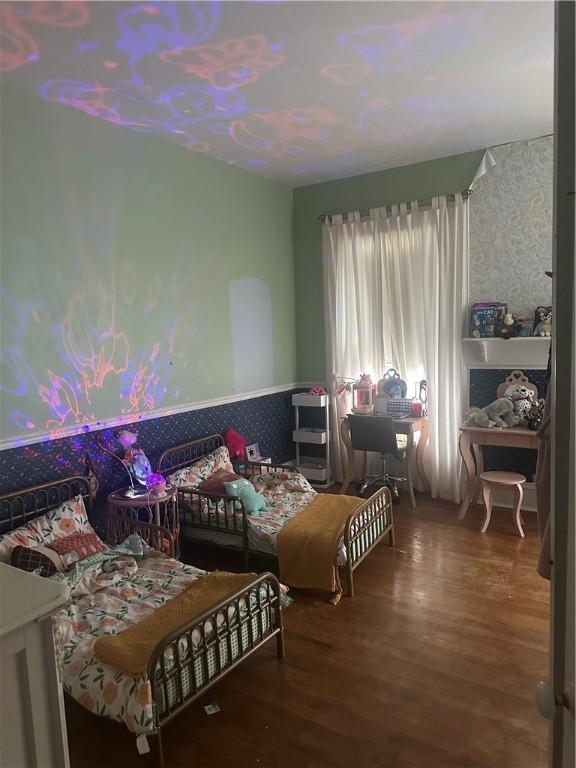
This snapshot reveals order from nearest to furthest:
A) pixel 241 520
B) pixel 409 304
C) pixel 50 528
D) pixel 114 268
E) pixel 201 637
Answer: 1. pixel 201 637
2. pixel 50 528
3. pixel 241 520
4. pixel 114 268
5. pixel 409 304

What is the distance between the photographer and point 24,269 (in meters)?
→ 3.23

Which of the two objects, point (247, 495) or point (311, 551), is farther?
point (247, 495)

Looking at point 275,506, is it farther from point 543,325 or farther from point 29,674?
point 29,674

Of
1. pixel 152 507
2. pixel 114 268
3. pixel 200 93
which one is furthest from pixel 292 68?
pixel 152 507

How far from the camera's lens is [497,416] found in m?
4.39

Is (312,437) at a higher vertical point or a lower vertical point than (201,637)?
higher

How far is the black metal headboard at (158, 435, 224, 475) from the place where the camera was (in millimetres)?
4148

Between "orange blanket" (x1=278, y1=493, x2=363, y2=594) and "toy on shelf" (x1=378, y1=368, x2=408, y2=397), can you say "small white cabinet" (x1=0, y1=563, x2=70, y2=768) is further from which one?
"toy on shelf" (x1=378, y1=368, x2=408, y2=397)

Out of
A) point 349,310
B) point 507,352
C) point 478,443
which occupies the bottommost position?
point 478,443

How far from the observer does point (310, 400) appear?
5.44 metres

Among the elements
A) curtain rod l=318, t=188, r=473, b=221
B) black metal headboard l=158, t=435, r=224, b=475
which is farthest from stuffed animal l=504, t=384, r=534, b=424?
black metal headboard l=158, t=435, r=224, b=475

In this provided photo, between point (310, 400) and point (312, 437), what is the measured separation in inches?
14.5

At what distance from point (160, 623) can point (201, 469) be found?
1774 mm

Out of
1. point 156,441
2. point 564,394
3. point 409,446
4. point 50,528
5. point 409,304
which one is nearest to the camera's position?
point 564,394
